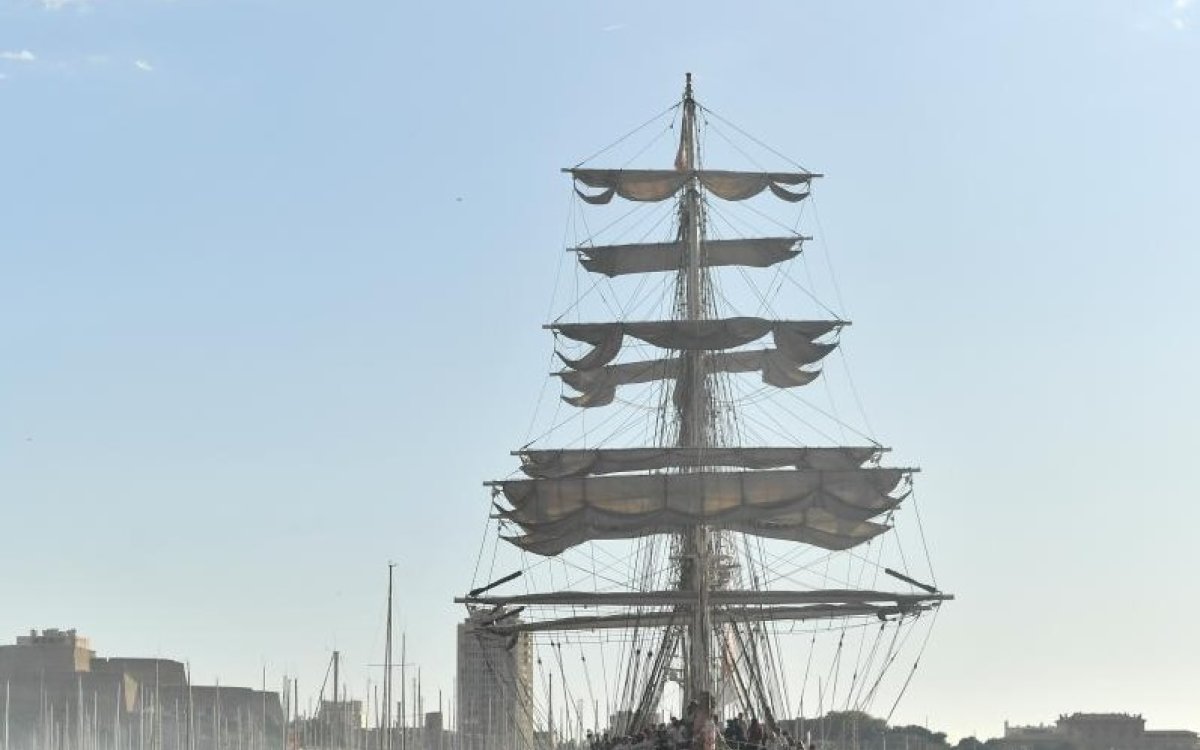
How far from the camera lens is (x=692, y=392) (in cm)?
9044

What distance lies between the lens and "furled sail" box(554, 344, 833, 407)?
295 ft

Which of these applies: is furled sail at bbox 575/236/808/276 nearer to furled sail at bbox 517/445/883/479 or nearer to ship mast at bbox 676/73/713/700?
ship mast at bbox 676/73/713/700

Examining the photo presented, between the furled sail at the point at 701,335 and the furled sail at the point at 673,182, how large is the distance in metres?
5.60

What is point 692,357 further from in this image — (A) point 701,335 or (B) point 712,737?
(B) point 712,737

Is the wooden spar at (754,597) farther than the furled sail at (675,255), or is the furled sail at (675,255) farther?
the furled sail at (675,255)

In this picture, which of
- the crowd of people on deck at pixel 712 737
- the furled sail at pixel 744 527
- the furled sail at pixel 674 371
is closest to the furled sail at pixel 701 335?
the furled sail at pixel 674 371

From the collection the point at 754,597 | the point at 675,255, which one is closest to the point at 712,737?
the point at 754,597

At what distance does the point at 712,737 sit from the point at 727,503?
23.1 m

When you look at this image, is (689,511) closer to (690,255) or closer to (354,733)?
(690,255)

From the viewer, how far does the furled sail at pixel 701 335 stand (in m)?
84.5

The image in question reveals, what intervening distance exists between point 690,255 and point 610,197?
4145 mm

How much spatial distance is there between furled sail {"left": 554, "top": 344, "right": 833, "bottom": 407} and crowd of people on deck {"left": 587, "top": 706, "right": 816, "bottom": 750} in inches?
763

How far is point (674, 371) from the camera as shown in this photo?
305 ft

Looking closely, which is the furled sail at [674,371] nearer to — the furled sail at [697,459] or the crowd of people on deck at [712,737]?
the furled sail at [697,459]
